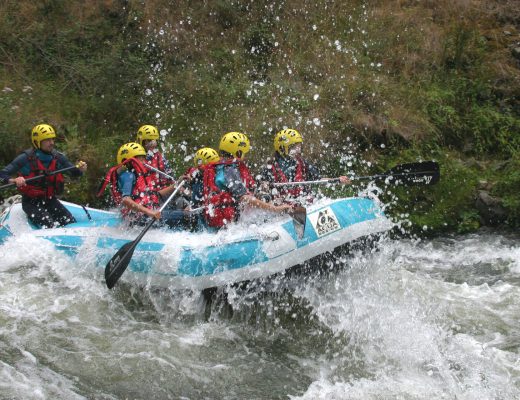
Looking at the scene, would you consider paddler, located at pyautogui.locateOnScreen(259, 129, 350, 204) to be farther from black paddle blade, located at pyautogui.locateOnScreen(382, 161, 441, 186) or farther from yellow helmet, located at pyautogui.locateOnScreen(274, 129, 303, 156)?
black paddle blade, located at pyautogui.locateOnScreen(382, 161, 441, 186)

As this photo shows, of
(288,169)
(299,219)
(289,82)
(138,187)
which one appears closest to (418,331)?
(299,219)

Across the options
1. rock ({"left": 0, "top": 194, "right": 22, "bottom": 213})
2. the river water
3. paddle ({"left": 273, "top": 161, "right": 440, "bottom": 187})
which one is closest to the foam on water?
Answer: the river water

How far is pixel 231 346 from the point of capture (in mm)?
6242

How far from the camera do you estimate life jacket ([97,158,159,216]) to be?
6891 millimetres

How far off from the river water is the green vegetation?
260 cm

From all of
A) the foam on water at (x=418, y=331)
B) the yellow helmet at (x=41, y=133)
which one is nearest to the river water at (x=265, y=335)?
the foam on water at (x=418, y=331)

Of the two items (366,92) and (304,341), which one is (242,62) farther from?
(304,341)

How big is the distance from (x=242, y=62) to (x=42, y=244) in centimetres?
559

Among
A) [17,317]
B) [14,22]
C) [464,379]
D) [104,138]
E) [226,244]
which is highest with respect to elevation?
[14,22]

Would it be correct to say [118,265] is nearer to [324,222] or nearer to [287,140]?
[324,222]

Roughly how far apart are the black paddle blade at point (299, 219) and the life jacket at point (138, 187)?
169 cm

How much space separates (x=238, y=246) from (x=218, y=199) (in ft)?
2.05

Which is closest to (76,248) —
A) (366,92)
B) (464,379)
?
(464,379)

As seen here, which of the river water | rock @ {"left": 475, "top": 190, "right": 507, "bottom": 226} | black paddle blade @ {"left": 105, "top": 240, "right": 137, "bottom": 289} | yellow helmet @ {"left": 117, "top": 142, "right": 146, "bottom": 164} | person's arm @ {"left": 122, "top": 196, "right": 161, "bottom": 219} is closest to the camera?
the river water
